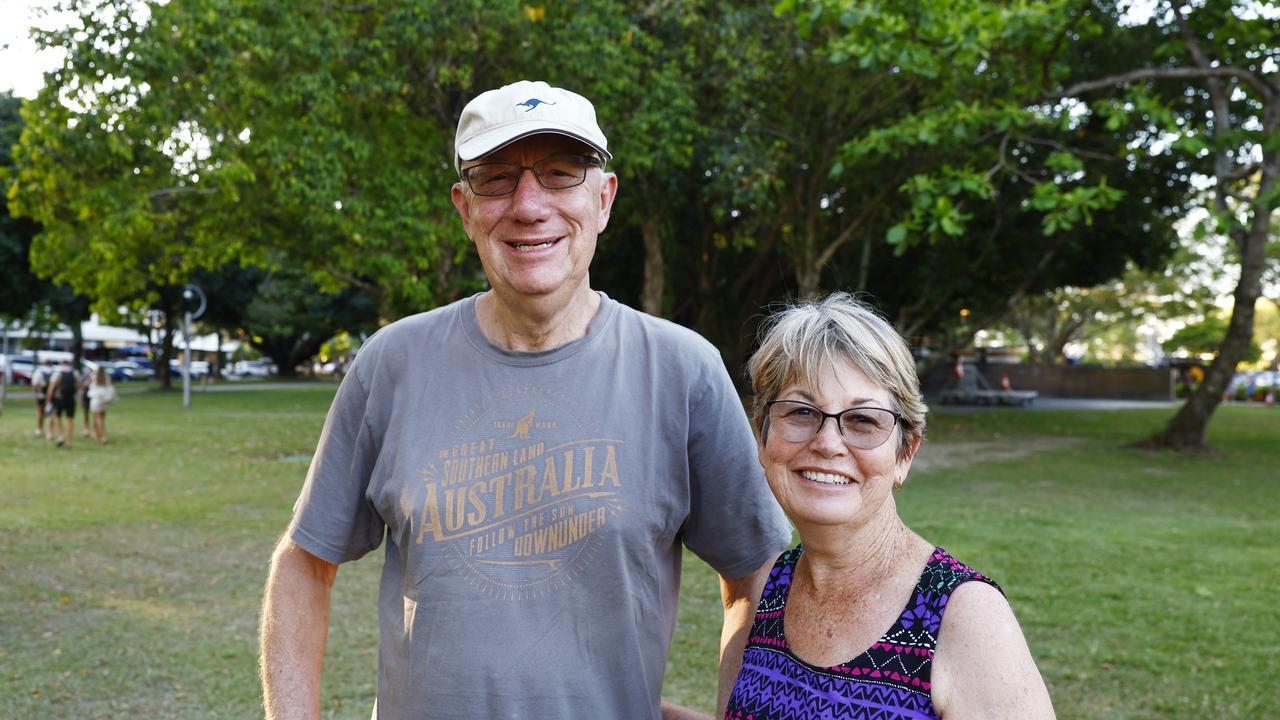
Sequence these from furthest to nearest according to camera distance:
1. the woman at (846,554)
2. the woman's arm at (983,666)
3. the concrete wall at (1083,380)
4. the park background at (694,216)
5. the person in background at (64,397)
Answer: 1. the concrete wall at (1083,380)
2. the person in background at (64,397)
3. the park background at (694,216)
4. the woman at (846,554)
5. the woman's arm at (983,666)

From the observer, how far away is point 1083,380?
44.7m

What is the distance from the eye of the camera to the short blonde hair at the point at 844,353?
1953mm

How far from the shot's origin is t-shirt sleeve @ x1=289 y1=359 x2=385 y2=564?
7.15 ft

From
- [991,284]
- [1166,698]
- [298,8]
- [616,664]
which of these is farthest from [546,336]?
[991,284]

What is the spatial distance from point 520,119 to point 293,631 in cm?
116

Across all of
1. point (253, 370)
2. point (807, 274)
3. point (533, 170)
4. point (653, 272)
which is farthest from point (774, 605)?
point (253, 370)

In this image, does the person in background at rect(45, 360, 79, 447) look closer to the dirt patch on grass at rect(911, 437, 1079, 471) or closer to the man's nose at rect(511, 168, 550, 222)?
the dirt patch on grass at rect(911, 437, 1079, 471)

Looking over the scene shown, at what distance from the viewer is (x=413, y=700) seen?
6.60 feet

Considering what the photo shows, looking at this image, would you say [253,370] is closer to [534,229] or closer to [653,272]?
[653,272]

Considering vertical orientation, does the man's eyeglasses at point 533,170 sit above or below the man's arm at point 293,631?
above

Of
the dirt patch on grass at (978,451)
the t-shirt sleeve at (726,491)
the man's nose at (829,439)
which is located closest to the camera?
the man's nose at (829,439)

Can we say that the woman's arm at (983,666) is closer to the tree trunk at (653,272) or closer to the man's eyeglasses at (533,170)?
the man's eyeglasses at (533,170)

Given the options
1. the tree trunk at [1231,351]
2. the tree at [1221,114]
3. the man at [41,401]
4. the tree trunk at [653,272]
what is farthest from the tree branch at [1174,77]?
the man at [41,401]

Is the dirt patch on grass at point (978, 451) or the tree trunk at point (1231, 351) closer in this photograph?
the dirt patch on grass at point (978, 451)
